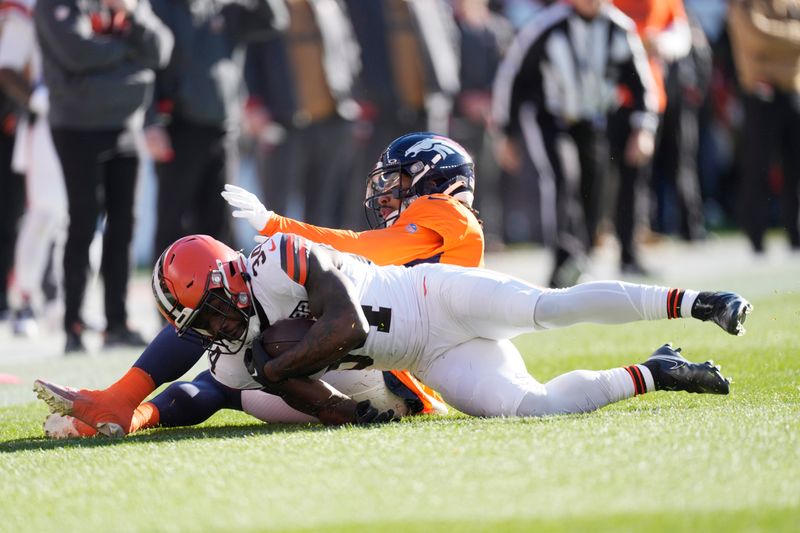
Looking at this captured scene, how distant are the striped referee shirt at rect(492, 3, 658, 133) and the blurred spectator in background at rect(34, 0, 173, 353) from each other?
10.3ft

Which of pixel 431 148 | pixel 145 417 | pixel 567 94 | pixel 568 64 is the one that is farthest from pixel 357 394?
pixel 568 64

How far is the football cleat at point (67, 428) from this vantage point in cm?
488

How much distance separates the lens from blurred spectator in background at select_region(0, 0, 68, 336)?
9.02 meters

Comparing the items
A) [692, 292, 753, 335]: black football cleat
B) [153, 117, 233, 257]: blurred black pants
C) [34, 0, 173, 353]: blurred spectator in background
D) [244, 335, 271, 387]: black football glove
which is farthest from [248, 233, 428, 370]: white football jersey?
[153, 117, 233, 257]: blurred black pants

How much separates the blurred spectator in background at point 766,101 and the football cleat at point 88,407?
806 cm

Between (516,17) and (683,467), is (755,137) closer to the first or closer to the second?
(516,17)

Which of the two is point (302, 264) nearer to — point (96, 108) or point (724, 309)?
point (724, 309)

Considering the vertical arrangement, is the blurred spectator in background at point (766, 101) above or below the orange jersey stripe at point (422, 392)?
above

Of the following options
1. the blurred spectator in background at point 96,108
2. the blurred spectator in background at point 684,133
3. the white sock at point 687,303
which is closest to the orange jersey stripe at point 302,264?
the white sock at point 687,303

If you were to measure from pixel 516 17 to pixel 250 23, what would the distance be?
26.6ft

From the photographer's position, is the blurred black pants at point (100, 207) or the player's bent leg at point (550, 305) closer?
the player's bent leg at point (550, 305)

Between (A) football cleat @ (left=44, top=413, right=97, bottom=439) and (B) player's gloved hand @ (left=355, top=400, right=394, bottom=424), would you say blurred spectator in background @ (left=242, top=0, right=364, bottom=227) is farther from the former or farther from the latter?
(B) player's gloved hand @ (left=355, top=400, right=394, bottom=424)

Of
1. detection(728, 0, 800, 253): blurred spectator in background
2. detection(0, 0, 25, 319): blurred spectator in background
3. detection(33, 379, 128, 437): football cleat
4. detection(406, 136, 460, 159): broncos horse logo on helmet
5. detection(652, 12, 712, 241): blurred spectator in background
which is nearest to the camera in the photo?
detection(33, 379, 128, 437): football cleat

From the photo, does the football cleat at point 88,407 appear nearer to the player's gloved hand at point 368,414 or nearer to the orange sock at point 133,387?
the orange sock at point 133,387
